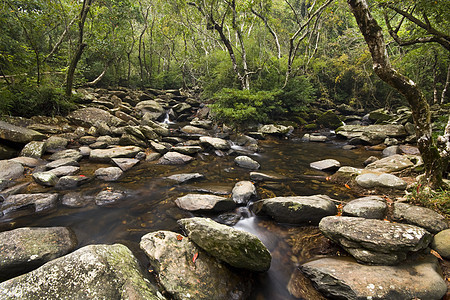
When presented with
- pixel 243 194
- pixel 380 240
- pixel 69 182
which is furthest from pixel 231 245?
pixel 69 182

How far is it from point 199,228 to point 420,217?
366cm

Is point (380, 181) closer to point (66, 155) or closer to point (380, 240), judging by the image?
point (380, 240)

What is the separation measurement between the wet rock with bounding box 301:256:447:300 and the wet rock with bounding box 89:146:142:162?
7151mm

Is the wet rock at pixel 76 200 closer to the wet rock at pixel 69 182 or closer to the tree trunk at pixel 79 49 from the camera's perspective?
the wet rock at pixel 69 182

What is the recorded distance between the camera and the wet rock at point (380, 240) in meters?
2.63

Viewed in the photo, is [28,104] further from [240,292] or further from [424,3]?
[424,3]

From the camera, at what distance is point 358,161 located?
8477 mm

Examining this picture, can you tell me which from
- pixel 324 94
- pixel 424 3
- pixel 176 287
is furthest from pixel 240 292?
pixel 324 94

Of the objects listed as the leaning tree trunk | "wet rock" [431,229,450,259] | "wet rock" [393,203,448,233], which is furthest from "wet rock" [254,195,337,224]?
the leaning tree trunk

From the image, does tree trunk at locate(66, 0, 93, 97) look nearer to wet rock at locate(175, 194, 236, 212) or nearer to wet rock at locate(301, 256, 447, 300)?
wet rock at locate(175, 194, 236, 212)

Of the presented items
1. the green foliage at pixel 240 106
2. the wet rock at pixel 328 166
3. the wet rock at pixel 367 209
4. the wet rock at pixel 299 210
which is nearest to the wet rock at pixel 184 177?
the wet rock at pixel 299 210

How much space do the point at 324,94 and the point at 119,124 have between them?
19.8m

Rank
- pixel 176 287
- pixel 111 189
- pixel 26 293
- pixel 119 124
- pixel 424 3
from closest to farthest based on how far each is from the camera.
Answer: pixel 26 293
pixel 176 287
pixel 111 189
pixel 424 3
pixel 119 124

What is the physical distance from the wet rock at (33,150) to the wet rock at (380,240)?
8.75m
